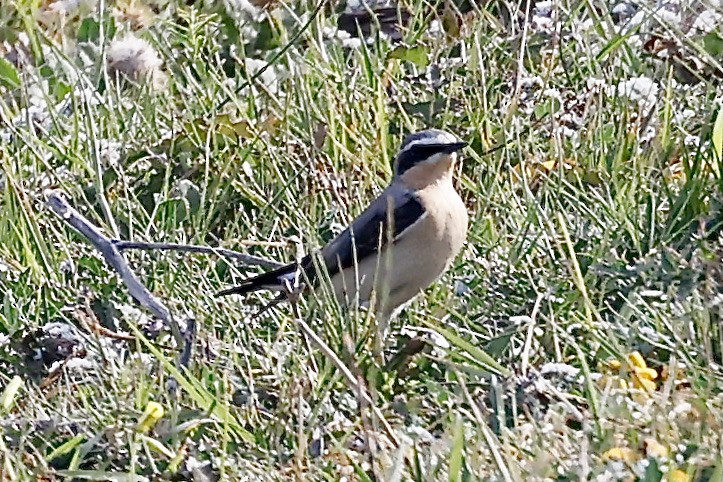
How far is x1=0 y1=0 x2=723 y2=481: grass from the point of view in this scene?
3559mm

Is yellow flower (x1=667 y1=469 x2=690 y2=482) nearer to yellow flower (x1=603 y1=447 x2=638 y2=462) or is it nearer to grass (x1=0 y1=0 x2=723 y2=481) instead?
grass (x1=0 y1=0 x2=723 y2=481)

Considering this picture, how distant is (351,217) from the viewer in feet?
17.3

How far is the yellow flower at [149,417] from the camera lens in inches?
149

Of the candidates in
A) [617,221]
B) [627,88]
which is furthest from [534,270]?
[627,88]

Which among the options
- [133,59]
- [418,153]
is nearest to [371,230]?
[418,153]

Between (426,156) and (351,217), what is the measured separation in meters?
0.38

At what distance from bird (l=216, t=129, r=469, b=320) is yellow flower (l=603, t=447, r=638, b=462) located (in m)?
1.50

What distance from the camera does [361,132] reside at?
5531 mm

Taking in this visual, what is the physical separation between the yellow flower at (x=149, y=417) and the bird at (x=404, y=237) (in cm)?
88

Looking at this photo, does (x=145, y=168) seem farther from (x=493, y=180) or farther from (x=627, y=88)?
(x=627, y=88)

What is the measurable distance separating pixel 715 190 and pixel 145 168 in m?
2.28

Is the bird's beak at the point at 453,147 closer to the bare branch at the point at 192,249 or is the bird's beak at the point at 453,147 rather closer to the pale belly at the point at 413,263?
the pale belly at the point at 413,263

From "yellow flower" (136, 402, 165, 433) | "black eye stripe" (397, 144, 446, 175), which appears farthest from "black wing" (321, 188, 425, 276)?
"yellow flower" (136, 402, 165, 433)

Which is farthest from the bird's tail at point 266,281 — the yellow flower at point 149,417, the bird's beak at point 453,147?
the yellow flower at point 149,417
